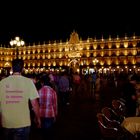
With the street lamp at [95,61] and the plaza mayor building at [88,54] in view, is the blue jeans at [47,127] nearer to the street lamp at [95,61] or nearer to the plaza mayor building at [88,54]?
the plaza mayor building at [88,54]

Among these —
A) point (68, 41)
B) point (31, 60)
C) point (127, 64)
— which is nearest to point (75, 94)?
point (127, 64)

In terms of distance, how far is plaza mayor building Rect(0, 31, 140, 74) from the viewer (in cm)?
9094

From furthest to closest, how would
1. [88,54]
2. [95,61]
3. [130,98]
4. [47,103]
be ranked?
[88,54] < [95,61] < [130,98] < [47,103]

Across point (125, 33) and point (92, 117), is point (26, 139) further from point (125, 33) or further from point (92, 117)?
point (125, 33)

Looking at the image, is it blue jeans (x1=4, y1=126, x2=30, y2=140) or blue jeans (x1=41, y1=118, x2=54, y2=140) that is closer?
blue jeans (x1=4, y1=126, x2=30, y2=140)

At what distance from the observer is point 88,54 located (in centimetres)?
9825

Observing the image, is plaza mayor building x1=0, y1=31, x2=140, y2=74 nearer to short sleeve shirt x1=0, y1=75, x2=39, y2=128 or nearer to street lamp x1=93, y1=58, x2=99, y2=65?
street lamp x1=93, y1=58, x2=99, y2=65

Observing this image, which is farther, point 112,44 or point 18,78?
point 112,44

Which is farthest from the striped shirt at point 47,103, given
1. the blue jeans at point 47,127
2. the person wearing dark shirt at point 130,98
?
the person wearing dark shirt at point 130,98

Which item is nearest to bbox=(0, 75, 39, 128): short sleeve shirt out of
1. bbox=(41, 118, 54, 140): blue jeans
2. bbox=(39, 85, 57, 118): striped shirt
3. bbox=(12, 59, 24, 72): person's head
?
bbox=(12, 59, 24, 72): person's head

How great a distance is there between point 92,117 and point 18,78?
29.9 feet

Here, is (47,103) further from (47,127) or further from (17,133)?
(17,133)

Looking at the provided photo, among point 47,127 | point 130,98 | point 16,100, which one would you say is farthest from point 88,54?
point 16,100

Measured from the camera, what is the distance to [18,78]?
4.95 meters
